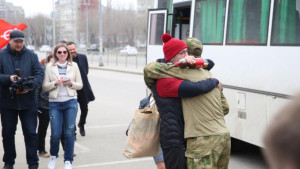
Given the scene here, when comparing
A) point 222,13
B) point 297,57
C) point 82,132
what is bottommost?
point 82,132

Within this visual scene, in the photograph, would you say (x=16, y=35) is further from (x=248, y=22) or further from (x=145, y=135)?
(x=248, y=22)

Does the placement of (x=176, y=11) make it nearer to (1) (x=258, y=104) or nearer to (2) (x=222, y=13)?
(2) (x=222, y=13)

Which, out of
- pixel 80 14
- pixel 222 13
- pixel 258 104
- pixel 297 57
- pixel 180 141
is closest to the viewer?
pixel 180 141

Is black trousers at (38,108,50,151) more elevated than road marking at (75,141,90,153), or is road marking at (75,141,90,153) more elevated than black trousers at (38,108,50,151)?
black trousers at (38,108,50,151)

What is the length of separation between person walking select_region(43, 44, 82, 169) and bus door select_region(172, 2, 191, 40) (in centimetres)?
299

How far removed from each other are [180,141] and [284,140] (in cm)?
274

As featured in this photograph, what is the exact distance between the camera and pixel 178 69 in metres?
3.75

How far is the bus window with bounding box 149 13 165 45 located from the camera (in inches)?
370

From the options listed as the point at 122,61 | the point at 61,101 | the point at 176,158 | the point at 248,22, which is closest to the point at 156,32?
the point at 248,22

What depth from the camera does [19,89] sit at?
19.5ft

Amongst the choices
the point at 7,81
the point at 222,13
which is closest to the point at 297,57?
the point at 222,13

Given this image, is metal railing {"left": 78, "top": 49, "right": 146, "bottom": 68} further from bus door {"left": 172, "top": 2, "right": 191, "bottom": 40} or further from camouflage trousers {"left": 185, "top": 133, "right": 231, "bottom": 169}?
camouflage trousers {"left": 185, "top": 133, "right": 231, "bottom": 169}

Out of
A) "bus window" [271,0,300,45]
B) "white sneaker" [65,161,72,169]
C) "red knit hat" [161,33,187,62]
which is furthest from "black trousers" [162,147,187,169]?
"white sneaker" [65,161,72,169]

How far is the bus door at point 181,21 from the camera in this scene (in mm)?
8883
